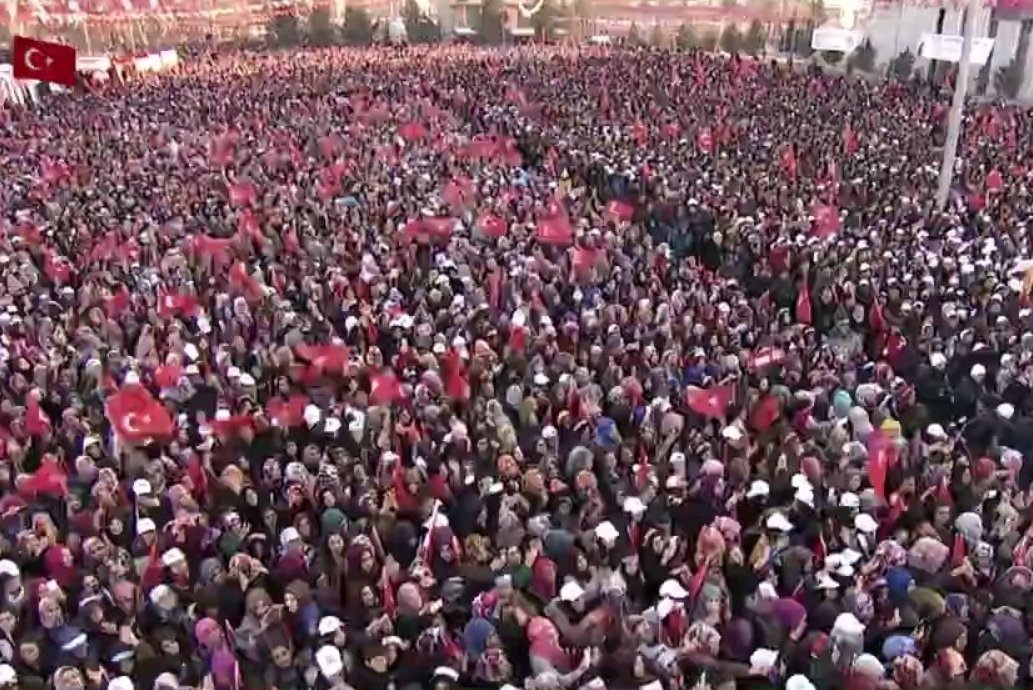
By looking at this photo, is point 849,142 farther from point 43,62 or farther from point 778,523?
point 43,62

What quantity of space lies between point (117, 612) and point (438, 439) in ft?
8.72

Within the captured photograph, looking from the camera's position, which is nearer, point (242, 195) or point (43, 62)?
point (242, 195)

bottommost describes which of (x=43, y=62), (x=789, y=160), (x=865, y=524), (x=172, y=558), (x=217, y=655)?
(x=217, y=655)

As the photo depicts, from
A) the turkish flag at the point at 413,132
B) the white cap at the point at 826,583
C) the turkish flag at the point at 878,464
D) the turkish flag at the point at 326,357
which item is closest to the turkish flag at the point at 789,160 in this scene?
the turkish flag at the point at 413,132

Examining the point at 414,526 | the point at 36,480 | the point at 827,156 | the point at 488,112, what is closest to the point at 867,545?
the point at 414,526

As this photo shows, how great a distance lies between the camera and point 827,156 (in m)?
16.4

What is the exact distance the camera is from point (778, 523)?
6457 mm

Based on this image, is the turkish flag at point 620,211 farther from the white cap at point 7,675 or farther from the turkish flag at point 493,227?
the white cap at point 7,675

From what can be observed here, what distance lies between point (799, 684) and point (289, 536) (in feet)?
9.33

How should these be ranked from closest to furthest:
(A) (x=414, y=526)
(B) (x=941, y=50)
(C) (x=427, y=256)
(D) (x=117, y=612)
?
(D) (x=117, y=612) < (A) (x=414, y=526) < (C) (x=427, y=256) < (B) (x=941, y=50)

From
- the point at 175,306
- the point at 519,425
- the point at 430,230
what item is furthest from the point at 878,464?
the point at 430,230

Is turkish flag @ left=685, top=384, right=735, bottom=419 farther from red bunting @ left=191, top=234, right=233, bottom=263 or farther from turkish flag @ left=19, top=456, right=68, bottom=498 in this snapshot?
red bunting @ left=191, top=234, right=233, bottom=263

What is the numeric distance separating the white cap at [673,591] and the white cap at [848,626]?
30.1 inches

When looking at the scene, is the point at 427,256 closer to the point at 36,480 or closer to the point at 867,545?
the point at 36,480
